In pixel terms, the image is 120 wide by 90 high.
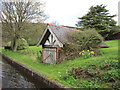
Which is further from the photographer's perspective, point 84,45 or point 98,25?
point 98,25

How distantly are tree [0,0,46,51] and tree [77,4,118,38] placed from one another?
47.5 ft

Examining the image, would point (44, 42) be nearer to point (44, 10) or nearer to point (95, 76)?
point (95, 76)

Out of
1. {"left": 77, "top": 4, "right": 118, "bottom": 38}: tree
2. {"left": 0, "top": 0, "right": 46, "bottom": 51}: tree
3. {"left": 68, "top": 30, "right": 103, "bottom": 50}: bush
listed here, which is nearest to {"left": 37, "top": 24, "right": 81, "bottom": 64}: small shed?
{"left": 68, "top": 30, "right": 103, "bottom": 50}: bush

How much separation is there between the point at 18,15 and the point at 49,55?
48.6 ft

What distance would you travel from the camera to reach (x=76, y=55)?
480 inches

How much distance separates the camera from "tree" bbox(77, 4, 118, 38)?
30.1 meters

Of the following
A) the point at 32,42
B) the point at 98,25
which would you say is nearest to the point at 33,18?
the point at 98,25

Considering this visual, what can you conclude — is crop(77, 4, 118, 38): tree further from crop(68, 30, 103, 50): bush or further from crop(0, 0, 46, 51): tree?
crop(68, 30, 103, 50): bush

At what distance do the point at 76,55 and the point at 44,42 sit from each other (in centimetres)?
403

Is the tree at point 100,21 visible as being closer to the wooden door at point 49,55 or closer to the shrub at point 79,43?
the shrub at point 79,43

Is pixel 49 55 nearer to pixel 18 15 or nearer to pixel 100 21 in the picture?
pixel 18 15

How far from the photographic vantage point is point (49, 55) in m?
11.9

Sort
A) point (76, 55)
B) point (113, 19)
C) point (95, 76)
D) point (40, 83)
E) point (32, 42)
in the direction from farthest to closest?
point (32, 42) → point (113, 19) → point (76, 55) → point (40, 83) → point (95, 76)

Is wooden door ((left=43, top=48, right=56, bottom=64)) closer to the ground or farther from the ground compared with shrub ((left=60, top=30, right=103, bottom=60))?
closer to the ground
